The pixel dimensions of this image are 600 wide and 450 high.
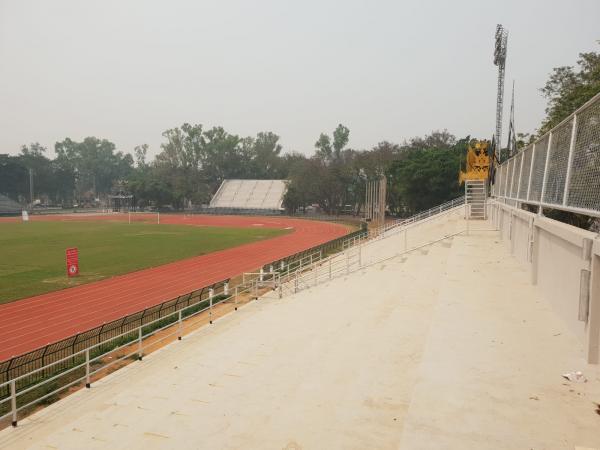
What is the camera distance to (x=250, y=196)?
111 meters

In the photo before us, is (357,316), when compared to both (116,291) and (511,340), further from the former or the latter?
(116,291)

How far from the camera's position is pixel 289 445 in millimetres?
6574

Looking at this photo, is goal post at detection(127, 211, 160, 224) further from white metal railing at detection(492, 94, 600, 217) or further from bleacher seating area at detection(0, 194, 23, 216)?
white metal railing at detection(492, 94, 600, 217)

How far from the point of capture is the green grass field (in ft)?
94.4

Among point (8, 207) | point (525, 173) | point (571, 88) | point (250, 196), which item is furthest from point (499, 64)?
point (8, 207)

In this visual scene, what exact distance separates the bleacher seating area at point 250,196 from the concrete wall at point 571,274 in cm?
9380

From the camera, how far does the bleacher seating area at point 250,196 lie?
350 ft

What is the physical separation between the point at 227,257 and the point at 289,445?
33.0 metres

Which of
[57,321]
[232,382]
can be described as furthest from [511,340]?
[57,321]

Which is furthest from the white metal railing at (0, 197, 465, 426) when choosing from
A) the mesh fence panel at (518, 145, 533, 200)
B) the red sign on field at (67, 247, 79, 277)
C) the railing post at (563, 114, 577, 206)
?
the red sign on field at (67, 247, 79, 277)

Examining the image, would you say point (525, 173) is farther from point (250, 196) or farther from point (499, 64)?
point (250, 196)

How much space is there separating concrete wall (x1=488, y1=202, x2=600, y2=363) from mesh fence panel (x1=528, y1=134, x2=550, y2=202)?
567mm

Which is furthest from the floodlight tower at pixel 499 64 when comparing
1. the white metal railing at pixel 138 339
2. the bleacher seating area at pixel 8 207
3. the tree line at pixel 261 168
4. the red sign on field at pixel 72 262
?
the bleacher seating area at pixel 8 207

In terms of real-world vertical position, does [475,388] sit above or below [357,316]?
above
